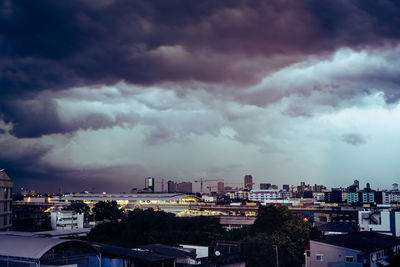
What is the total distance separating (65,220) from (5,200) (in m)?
33.2

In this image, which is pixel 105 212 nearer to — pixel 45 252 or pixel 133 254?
pixel 133 254

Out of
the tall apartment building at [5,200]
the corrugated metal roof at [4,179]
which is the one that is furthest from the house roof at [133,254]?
the corrugated metal roof at [4,179]

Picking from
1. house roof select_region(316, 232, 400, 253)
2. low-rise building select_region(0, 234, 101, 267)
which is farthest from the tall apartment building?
house roof select_region(316, 232, 400, 253)

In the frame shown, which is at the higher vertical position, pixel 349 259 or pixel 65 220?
pixel 349 259

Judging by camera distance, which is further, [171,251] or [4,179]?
[4,179]

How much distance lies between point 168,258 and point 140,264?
2.92 metres

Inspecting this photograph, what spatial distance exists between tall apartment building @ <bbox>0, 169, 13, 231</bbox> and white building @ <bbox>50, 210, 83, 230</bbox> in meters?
28.6

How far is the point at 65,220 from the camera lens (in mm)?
107688

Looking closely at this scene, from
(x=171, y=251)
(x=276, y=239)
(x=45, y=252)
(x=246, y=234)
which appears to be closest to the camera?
(x=45, y=252)

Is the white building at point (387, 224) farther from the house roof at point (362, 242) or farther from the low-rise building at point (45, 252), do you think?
the low-rise building at point (45, 252)

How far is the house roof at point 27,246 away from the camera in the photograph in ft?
105

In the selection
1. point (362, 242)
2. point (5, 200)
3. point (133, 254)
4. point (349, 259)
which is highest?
point (5, 200)

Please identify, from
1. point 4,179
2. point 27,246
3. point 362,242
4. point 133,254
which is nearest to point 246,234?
point 362,242

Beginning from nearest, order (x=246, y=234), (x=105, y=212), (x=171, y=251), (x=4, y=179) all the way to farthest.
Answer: (x=171, y=251), (x=246, y=234), (x=4, y=179), (x=105, y=212)
